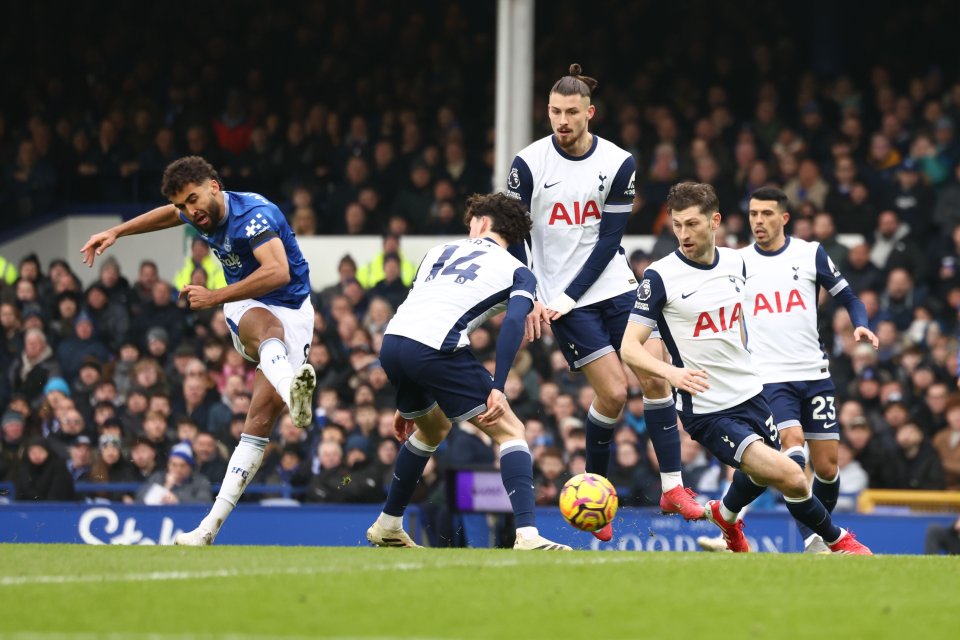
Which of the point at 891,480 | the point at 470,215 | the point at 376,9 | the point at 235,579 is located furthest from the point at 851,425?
the point at 376,9

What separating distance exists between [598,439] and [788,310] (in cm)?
160

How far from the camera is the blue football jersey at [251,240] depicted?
31.1 feet

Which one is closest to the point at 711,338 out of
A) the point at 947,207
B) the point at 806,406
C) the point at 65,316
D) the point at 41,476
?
the point at 806,406

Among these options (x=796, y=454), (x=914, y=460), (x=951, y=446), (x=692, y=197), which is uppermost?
(x=692, y=197)

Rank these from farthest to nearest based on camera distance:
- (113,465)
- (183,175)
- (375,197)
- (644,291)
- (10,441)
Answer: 1. (375,197)
2. (10,441)
3. (113,465)
4. (183,175)
5. (644,291)

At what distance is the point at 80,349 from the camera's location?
58.2 ft

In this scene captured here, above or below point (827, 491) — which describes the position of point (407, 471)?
above

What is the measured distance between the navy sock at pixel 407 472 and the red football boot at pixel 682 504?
142 centimetres

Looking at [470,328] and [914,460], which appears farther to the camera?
[914,460]

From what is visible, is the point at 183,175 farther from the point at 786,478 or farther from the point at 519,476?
the point at 786,478

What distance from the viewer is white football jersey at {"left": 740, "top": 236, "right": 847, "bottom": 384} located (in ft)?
34.3

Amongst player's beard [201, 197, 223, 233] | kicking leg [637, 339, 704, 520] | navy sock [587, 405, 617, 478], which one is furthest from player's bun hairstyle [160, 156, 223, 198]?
kicking leg [637, 339, 704, 520]

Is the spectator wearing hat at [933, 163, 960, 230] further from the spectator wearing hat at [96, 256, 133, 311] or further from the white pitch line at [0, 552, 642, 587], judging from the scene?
the white pitch line at [0, 552, 642, 587]

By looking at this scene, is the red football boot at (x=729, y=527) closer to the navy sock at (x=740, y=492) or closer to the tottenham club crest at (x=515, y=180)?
the navy sock at (x=740, y=492)
